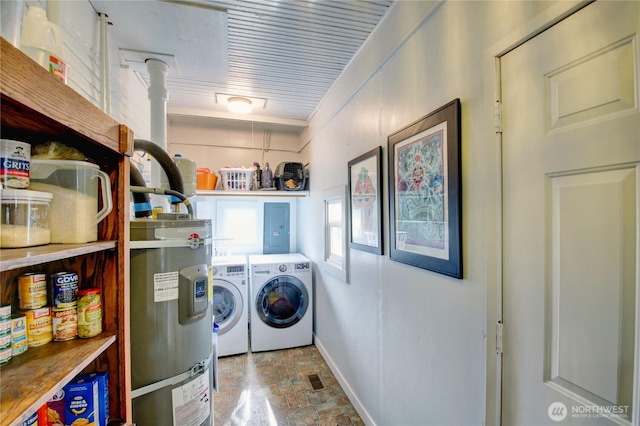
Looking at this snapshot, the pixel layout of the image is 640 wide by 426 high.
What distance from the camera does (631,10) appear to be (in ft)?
2.12

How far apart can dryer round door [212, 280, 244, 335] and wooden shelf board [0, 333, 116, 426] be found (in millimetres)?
2260

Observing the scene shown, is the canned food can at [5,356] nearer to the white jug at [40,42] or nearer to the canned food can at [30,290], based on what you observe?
the canned food can at [30,290]

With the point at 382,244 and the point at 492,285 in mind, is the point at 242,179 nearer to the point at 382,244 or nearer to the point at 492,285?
the point at 382,244

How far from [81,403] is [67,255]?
1.48 feet

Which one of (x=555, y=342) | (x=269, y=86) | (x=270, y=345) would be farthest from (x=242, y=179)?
(x=555, y=342)

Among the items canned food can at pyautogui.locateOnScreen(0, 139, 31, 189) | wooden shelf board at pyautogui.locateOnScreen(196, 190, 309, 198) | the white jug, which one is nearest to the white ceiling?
the white jug

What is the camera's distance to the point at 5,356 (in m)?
0.58

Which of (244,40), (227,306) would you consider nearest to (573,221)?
(244,40)

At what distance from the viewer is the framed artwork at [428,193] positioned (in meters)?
1.12

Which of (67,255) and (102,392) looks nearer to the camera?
(67,255)

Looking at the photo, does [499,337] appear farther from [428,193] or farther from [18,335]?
[18,335]

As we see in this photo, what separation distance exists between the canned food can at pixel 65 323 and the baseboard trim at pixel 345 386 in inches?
73.6

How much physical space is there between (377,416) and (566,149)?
6.14ft

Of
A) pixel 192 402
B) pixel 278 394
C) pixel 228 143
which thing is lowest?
pixel 278 394
